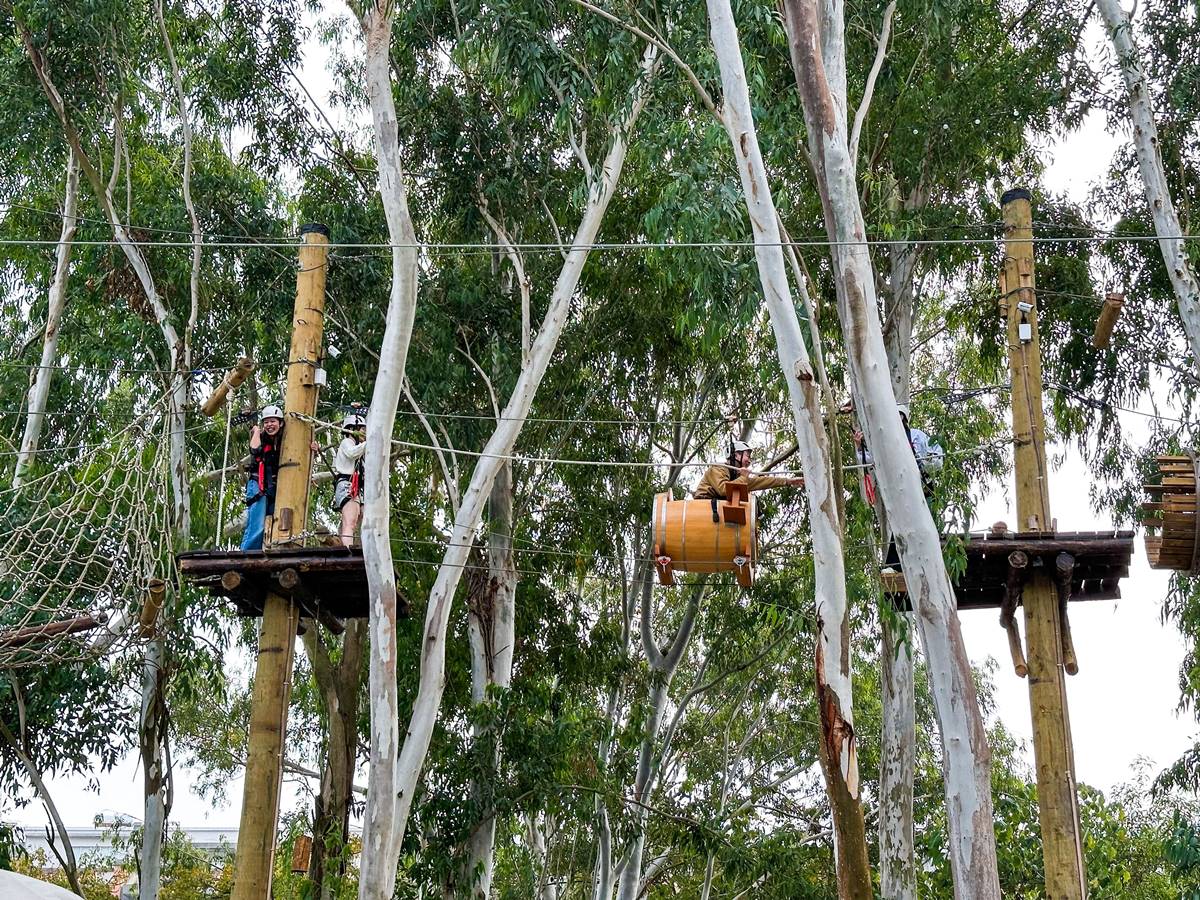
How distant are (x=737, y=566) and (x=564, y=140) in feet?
21.8

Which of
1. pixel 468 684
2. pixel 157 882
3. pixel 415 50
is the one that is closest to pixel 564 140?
pixel 415 50

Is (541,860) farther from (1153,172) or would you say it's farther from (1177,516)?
(1177,516)

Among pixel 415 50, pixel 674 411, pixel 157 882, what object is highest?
pixel 415 50

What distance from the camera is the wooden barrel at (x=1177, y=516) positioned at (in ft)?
26.7

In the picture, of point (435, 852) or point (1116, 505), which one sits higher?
point (1116, 505)

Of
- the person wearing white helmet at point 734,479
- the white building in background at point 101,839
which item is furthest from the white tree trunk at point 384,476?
the white building in background at point 101,839

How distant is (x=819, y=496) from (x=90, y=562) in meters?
5.21

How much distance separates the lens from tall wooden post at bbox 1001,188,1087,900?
8633mm

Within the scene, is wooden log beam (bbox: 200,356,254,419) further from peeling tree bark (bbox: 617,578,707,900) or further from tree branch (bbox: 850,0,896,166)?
peeling tree bark (bbox: 617,578,707,900)

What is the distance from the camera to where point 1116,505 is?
15.2m

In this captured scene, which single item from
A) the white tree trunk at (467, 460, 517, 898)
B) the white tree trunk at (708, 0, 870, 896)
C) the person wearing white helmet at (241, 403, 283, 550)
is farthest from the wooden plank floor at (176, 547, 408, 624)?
the white tree trunk at (467, 460, 517, 898)

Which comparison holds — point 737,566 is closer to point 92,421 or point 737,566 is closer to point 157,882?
point 157,882

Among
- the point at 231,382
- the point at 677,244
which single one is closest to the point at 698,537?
the point at 677,244

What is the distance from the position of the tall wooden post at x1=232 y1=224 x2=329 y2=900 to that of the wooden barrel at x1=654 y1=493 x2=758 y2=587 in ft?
7.81
